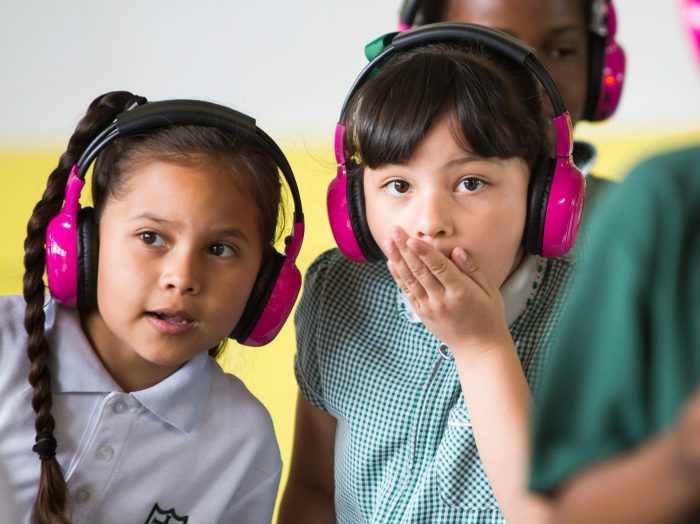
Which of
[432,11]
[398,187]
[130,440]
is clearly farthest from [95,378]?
[432,11]

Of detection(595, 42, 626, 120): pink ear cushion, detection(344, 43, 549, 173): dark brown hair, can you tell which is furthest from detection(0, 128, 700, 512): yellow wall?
detection(344, 43, 549, 173): dark brown hair

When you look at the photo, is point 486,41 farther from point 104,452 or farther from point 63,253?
point 104,452

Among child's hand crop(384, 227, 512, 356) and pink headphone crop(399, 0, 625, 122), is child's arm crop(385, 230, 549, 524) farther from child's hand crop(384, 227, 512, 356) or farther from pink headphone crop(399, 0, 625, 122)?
pink headphone crop(399, 0, 625, 122)

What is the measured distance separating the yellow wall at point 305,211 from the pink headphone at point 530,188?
2.75 ft

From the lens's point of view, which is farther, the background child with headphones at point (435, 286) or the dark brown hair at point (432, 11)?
the dark brown hair at point (432, 11)

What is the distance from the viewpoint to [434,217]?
1.18m

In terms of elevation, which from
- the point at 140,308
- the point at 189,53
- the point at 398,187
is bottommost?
the point at 140,308

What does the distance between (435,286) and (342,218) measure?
19cm

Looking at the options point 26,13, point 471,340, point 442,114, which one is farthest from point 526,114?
point 26,13

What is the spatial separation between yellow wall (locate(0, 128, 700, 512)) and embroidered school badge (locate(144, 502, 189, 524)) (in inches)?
29.6

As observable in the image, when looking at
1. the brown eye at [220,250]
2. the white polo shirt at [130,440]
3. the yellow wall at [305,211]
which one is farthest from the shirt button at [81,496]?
the yellow wall at [305,211]

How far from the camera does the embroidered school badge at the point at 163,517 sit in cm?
132

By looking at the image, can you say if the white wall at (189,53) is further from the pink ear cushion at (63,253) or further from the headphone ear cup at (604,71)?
the pink ear cushion at (63,253)

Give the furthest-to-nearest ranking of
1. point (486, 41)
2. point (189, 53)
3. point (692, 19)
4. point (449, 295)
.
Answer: point (189, 53), point (486, 41), point (449, 295), point (692, 19)
